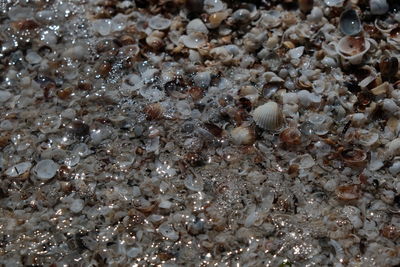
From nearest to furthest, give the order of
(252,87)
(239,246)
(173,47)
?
(239,246)
(252,87)
(173,47)

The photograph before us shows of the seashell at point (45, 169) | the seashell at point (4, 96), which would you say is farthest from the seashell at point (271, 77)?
the seashell at point (4, 96)

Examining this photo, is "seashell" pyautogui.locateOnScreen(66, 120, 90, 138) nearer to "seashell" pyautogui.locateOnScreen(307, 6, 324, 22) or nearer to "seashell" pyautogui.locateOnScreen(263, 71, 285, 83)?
"seashell" pyautogui.locateOnScreen(263, 71, 285, 83)

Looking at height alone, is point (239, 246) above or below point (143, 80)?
below

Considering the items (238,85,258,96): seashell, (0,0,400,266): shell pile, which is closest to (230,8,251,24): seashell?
(0,0,400,266): shell pile

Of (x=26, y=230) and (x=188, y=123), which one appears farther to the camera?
(x=188, y=123)

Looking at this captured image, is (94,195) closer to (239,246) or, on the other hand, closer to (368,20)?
(239,246)

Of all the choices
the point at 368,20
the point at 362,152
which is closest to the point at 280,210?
the point at 362,152
